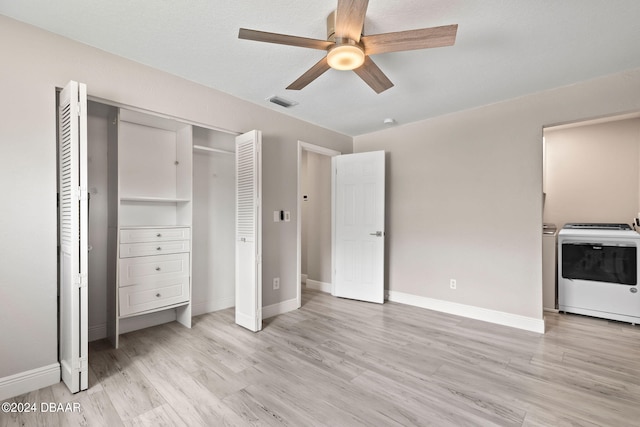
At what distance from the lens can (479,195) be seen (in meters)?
3.55

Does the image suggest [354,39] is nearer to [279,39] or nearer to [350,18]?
[350,18]

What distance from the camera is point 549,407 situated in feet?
6.21

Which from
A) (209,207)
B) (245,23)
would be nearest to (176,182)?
(209,207)

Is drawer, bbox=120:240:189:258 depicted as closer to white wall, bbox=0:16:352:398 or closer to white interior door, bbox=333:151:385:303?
white wall, bbox=0:16:352:398

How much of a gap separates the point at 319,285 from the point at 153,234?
277 cm

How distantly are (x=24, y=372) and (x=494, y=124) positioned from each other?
4.83 meters

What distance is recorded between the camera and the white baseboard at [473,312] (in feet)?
10.4

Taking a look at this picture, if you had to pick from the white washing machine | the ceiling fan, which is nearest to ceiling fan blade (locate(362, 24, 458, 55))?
the ceiling fan

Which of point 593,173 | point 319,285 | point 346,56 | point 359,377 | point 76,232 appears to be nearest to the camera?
point 346,56

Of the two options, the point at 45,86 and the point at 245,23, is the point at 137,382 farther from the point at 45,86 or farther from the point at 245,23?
the point at 245,23

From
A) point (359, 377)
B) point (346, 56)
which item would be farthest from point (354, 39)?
point (359, 377)

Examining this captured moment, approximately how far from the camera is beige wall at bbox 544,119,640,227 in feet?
12.6

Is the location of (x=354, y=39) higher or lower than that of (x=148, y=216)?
higher

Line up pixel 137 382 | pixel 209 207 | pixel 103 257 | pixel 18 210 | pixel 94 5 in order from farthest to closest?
pixel 209 207, pixel 103 257, pixel 137 382, pixel 18 210, pixel 94 5
